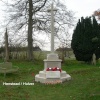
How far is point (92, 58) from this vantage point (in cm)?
2405

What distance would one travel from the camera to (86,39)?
2444 cm

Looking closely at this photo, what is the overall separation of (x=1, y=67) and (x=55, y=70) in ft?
14.3

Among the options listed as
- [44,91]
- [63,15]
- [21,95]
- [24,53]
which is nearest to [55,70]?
[44,91]

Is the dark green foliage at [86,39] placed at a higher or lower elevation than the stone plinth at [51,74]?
higher

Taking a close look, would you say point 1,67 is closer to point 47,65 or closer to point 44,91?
point 47,65

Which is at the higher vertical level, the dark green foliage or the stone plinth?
the dark green foliage

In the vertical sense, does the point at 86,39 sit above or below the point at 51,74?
above

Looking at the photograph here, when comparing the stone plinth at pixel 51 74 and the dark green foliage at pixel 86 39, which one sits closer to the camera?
the stone plinth at pixel 51 74

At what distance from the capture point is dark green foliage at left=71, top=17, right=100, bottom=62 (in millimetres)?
24000

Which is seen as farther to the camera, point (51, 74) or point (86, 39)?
point (86, 39)

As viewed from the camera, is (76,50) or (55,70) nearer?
(55,70)

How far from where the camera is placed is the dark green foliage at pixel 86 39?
78.7 feet

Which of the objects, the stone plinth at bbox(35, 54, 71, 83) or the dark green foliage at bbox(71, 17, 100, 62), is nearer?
the stone plinth at bbox(35, 54, 71, 83)

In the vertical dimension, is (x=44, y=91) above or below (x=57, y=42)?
below
